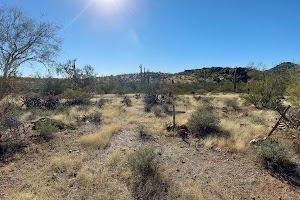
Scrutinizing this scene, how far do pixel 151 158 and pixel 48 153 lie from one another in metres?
3.44

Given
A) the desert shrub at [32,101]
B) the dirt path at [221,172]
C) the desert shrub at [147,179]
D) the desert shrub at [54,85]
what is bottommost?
the dirt path at [221,172]

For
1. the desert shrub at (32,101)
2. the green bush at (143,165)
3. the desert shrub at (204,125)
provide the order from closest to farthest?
the green bush at (143,165), the desert shrub at (204,125), the desert shrub at (32,101)

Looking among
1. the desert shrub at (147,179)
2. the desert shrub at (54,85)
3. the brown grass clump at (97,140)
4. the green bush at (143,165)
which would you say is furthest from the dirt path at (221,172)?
the desert shrub at (54,85)

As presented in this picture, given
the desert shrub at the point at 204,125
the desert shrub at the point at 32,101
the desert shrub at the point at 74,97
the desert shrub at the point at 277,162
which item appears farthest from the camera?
the desert shrub at the point at 74,97

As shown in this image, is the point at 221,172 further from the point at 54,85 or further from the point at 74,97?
the point at 54,85

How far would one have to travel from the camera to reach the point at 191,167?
4.45 m

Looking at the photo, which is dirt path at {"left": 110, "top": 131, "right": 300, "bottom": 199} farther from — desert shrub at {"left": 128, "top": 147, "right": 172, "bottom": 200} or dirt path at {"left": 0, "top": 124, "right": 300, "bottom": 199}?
desert shrub at {"left": 128, "top": 147, "right": 172, "bottom": 200}

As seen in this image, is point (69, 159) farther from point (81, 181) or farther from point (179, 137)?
point (179, 137)

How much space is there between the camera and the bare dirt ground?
3.41m

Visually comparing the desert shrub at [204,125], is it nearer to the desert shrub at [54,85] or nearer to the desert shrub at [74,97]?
the desert shrub at [74,97]

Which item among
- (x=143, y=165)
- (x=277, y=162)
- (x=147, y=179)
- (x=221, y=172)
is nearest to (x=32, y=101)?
(x=143, y=165)

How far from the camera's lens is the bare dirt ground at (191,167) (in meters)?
3.41

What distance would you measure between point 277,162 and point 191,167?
2.23 metres

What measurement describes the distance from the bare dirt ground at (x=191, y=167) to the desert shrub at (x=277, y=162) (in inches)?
8.0
